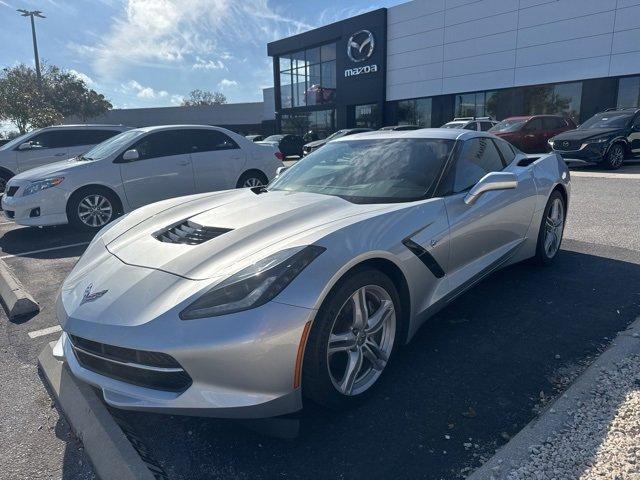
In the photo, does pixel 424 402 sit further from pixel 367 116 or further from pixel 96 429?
pixel 367 116

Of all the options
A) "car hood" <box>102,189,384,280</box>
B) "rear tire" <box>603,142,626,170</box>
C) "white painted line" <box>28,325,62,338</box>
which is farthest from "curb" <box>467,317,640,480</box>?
"rear tire" <box>603,142,626,170</box>

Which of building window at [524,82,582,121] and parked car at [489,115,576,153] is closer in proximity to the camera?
→ parked car at [489,115,576,153]

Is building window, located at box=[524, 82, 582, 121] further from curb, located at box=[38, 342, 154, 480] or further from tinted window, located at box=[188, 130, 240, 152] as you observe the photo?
curb, located at box=[38, 342, 154, 480]

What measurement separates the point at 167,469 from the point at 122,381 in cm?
45

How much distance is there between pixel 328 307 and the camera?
218 cm

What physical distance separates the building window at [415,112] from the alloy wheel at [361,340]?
25718 millimetres

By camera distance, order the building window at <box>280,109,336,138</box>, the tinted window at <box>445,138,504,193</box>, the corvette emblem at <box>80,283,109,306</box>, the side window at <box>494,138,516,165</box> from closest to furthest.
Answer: the corvette emblem at <box>80,283,109,306</box>, the tinted window at <box>445,138,504,193</box>, the side window at <box>494,138,516,165</box>, the building window at <box>280,109,336,138</box>

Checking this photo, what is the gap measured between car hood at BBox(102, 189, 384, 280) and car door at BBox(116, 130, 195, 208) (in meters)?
3.86

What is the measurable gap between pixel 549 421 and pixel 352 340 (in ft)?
3.36

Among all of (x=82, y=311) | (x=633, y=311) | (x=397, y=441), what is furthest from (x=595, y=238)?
(x=82, y=311)

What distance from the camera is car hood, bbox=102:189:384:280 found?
7.57ft

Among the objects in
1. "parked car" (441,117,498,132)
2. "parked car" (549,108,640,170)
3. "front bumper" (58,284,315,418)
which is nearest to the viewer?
"front bumper" (58,284,315,418)

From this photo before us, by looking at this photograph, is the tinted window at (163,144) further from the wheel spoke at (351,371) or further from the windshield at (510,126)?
the windshield at (510,126)

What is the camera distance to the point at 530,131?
50.6ft
